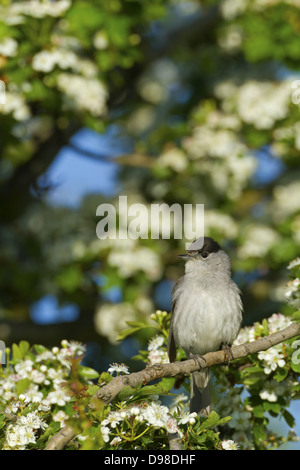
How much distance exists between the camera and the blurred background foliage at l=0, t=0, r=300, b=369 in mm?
8508

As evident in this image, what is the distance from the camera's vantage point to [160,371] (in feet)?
13.1

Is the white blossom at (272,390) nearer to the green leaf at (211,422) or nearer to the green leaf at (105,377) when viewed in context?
the green leaf at (211,422)

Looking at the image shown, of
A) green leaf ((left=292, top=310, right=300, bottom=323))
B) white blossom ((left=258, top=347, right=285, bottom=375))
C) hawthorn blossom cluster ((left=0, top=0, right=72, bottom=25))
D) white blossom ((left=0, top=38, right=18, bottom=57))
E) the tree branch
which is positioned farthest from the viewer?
hawthorn blossom cluster ((left=0, top=0, right=72, bottom=25))

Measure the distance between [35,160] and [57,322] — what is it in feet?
8.63

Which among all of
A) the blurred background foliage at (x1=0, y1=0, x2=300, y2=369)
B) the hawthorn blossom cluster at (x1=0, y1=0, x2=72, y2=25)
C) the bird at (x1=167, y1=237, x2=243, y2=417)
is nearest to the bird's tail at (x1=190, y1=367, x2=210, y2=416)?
the bird at (x1=167, y1=237, x2=243, y2=417)

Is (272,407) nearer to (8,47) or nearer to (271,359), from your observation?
(271,359)

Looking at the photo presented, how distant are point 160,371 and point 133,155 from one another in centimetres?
694

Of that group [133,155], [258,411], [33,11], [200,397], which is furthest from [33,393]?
[133,155]

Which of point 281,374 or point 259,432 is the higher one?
point 281,374

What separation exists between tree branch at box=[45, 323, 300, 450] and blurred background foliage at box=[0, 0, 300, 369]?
482 centimetres

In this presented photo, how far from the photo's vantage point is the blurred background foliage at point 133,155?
27.9ft

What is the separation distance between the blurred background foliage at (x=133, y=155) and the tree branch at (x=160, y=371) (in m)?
4.82

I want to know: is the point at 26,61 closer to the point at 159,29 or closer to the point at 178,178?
the point at 178,178

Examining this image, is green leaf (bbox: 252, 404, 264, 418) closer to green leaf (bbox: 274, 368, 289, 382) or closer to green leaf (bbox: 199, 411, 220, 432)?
green leaf (bbox: 274, 368, 289, 382)
